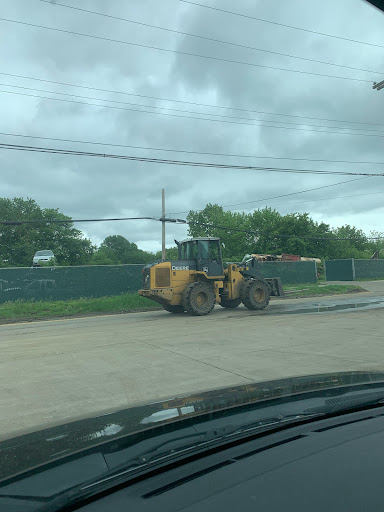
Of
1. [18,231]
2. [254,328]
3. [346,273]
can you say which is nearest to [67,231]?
[18,231]

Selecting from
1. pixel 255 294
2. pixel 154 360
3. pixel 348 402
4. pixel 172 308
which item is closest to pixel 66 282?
pixel 172 308

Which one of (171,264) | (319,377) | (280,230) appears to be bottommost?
(319,377)

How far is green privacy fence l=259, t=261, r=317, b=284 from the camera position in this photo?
3431cm

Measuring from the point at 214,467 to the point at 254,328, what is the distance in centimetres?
1064

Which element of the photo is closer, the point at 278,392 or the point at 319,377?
the point at 278,392

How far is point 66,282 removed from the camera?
23109mm

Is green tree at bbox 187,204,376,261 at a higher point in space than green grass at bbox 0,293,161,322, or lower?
higher

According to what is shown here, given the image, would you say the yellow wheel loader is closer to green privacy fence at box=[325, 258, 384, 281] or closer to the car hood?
the car hood

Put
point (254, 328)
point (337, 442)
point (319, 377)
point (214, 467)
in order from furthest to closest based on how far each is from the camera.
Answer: point (254, 328) → point (319, 377) → point (337, 442) → point (214, 467)

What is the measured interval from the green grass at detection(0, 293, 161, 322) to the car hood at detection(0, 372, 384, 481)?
17.9m

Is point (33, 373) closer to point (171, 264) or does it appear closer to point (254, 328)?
point (254, 328)

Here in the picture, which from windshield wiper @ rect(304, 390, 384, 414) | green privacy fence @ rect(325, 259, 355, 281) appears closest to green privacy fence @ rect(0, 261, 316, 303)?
windshield wiper @ rect(304, 390, 384, 414)

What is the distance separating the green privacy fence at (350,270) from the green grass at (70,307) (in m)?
28.7

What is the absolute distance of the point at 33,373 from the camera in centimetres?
710
